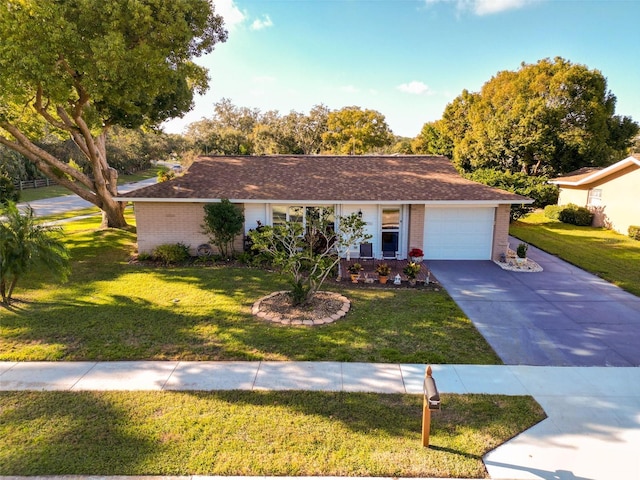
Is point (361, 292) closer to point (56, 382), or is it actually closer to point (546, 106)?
point (56, 382)

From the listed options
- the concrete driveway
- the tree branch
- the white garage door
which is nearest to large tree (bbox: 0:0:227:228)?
the tree branch

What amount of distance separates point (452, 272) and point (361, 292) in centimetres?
407

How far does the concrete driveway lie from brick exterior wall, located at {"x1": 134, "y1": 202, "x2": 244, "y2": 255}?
9.11m

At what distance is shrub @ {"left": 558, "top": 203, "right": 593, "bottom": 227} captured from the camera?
21891 mm

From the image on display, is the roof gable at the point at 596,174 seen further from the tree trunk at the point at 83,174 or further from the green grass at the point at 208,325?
the tree trunk at the point at 83,174

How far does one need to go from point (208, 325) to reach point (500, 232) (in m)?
11.5

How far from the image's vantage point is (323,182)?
50.2 ft

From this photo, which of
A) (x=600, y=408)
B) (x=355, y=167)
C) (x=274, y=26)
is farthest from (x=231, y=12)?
(x=600, y=408)

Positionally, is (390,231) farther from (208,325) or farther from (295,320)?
(208,325)

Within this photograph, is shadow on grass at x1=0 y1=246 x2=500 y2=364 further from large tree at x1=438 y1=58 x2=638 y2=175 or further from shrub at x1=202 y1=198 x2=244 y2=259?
large tree at x1=438 y1=58 x2=638 y2=175

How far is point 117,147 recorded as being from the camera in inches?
2105

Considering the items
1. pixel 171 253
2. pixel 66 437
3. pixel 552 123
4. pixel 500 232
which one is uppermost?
pixel 552 123

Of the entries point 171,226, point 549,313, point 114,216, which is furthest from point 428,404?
point 114,216

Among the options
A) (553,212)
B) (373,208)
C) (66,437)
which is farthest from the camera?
(553,212)
